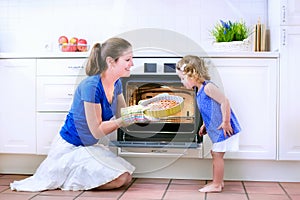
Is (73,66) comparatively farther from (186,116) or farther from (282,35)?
(282,35)

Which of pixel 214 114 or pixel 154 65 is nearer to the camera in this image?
pixel 214 114

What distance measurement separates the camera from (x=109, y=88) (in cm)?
308

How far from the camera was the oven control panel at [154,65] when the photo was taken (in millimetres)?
3264

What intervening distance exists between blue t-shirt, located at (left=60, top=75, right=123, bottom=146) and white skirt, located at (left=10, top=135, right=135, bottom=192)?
5 centimetres

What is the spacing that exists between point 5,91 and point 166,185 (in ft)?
4.07

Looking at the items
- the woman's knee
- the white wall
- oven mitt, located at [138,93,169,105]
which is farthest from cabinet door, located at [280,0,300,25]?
the woman's knee

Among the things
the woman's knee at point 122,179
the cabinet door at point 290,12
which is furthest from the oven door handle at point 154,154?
the cabinet door at point 290,12

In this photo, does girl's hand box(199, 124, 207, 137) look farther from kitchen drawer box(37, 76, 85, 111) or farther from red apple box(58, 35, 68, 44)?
red apple box(58, 35, 68, 44)

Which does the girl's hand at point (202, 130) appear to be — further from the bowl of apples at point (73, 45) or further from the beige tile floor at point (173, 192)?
the bowl of apples at point (73, 45)

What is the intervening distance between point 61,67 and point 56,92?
17 cm

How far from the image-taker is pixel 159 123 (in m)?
3.30

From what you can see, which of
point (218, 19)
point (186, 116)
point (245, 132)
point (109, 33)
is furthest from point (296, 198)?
point (109, 33)

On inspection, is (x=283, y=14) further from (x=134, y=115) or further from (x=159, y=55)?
(x=134, y=115)

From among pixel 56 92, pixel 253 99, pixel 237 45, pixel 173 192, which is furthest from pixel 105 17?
pixel 173 192
